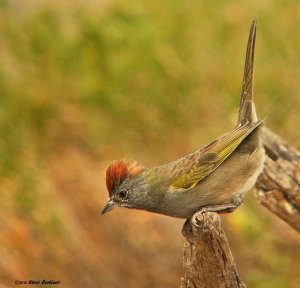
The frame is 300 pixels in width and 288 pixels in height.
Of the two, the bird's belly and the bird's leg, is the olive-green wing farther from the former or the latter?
the bird's leg

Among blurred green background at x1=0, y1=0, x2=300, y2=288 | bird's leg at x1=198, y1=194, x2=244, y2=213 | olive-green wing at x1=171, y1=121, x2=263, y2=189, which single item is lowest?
bird's leg at x1=198, y1=194, x2=244, y2=213

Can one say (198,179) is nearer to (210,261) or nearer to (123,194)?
(123,194)

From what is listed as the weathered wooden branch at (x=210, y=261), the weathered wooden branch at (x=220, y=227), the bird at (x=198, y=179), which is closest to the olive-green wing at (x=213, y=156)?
the bird at (x=198, y=179)

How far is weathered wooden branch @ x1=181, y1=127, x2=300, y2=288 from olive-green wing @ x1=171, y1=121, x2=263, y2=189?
23 cm

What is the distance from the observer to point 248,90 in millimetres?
6172

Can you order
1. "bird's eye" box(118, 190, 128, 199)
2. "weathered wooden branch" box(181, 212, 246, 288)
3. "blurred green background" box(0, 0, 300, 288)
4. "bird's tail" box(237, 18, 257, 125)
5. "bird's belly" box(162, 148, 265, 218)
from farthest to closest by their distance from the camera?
"blurred green background" box(0, 0, 300, 288) → "bird's tail" box(237, 18, 257, 125) → "bird's eye" box(118, 190, 128, 199) → "bird's belly" box(162, 148, 265, 218) → "weathered wooden branch" box(181, 212, 246, 288)

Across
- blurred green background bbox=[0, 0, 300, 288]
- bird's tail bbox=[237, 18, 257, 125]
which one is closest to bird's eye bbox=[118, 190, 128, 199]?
bird's tail bbox=[237, 18, 257, 125]

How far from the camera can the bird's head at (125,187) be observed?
18.7 feet

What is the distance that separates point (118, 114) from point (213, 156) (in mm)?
2754

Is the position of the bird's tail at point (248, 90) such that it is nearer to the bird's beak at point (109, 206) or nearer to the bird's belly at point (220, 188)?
the bird's belly at point (220, 188)

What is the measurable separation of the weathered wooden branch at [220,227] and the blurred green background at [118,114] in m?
1.63

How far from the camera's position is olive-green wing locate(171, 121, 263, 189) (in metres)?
5.81

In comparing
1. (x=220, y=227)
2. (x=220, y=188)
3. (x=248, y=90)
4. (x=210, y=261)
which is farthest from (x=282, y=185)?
(x=210, y=261)

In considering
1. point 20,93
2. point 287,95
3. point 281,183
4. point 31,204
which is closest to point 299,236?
point 287,95
